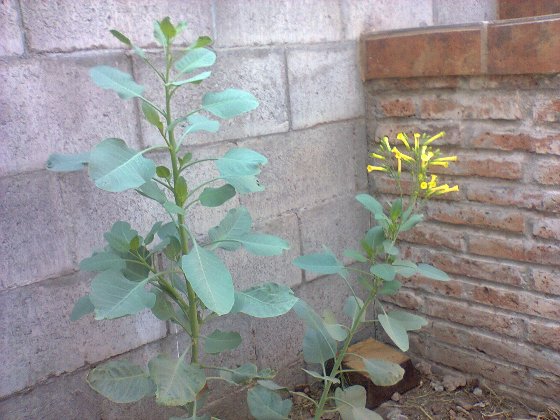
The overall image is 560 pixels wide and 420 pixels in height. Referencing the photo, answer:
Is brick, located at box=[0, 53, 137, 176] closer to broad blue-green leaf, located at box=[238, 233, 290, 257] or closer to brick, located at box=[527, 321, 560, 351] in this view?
broad blue-green leaf, located at box=[238, 233, 290, 257]

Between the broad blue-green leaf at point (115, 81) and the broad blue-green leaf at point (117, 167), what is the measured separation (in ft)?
0.36

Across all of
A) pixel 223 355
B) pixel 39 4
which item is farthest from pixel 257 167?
pixel 223 355

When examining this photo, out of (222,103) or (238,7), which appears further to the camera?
(238,7)

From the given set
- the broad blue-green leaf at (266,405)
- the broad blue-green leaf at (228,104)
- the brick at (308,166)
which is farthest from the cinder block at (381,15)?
the broad blue-green leaf at (266,405)

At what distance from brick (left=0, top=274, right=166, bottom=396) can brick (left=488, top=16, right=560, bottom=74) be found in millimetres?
1384

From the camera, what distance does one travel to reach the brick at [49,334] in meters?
1.43

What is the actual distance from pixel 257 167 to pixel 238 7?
767 mm

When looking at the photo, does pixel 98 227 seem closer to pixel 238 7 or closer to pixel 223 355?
pixel 223 355

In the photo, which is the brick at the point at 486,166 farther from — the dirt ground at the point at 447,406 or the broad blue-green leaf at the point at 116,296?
the broad blue-green leaf at the point at 116,296

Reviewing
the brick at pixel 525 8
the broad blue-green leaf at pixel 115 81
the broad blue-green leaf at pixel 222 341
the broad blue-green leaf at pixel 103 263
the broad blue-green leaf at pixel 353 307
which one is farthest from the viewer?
the brick at pixel 525 8

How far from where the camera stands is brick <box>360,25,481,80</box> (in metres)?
1.93

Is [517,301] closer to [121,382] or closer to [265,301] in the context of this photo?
[265,301]

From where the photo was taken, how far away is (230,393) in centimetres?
193

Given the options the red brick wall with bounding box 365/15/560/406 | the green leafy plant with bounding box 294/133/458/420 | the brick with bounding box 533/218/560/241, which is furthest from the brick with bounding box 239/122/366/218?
the brick with bounding box 533/218/560/241
